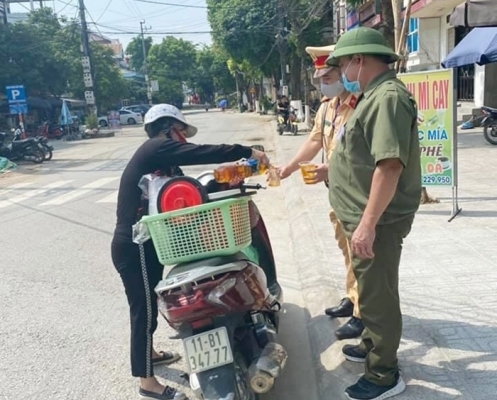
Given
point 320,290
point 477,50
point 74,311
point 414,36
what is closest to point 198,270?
point 320,290

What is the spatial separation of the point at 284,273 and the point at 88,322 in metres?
1.92

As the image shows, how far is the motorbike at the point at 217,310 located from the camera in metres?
2.41

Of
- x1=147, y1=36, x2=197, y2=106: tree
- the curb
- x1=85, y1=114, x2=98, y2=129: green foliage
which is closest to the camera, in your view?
the curb

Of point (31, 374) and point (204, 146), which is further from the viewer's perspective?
point (31, 374)

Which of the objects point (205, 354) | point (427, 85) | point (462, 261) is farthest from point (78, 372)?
point (427, 85)

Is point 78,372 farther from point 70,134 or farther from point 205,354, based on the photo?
point 70,134

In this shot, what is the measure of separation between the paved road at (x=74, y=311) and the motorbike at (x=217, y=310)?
0.61 m

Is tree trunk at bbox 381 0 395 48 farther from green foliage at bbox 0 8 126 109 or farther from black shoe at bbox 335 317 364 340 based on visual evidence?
green foliage at bbox 0 8 126 109

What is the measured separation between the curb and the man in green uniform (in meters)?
0.34

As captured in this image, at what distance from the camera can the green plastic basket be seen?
2.37 metres

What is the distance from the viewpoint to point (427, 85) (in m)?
6.06

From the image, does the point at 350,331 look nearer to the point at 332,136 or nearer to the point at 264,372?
the point at 264,372

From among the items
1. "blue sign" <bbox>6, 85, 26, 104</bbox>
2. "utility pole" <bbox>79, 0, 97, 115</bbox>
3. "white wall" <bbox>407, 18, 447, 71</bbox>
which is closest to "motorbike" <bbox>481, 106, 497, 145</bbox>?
"white wall" <bbox>407, 18, 447, 71</bbox>

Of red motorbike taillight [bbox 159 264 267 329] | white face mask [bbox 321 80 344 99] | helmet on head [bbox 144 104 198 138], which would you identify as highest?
white face mask [bbox 321 80 344 99]
